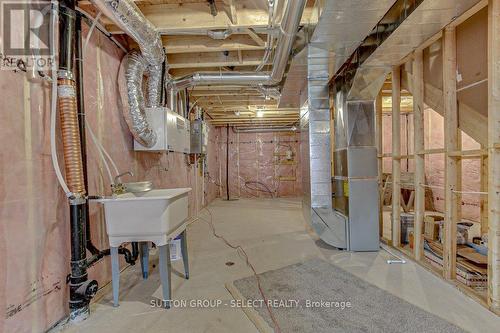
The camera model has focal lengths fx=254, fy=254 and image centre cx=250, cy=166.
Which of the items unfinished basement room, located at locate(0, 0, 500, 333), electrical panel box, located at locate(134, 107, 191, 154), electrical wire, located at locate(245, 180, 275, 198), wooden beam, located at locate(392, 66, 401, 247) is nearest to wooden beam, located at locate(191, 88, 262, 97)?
unfinished basement room, located at locate(0, 0, 500, 333)

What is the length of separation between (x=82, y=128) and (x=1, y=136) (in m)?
0.53

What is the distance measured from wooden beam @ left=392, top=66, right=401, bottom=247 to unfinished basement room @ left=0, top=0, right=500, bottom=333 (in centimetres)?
2

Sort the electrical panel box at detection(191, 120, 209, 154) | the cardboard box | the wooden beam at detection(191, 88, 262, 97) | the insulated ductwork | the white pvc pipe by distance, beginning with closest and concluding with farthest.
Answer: the white pvc pipe < the insulated ductwork < the cardboard box < the wooden beam at detection(191, 88, 262, 97) < the electrical panel box at detection(191, 120, 209, 154)

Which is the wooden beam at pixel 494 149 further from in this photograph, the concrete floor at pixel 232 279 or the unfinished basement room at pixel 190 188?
the concrete floor at pixel 232 279

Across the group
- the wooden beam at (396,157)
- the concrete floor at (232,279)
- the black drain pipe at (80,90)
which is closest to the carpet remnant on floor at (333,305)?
the concrete floor at (232,279)

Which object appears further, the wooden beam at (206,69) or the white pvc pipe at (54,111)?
the wooden beam at (206,69)

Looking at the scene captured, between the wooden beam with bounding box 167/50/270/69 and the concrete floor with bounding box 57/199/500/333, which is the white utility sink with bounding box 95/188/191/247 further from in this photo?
the wooden beam with bounding box 167/50/270/69

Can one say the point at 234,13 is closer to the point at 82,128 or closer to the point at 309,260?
the point at 82,128

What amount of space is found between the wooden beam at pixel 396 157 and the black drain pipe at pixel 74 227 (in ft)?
9.99

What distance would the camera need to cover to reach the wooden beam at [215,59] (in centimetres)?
315

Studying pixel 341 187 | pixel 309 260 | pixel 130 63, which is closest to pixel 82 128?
pixel 130 63

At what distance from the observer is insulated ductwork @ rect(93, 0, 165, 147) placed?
74.6 inches

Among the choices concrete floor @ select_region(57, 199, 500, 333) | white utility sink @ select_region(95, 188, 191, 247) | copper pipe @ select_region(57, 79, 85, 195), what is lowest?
concrete floor @ select_region(57, 199, 500, 333)

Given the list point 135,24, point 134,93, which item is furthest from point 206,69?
point 135,24
